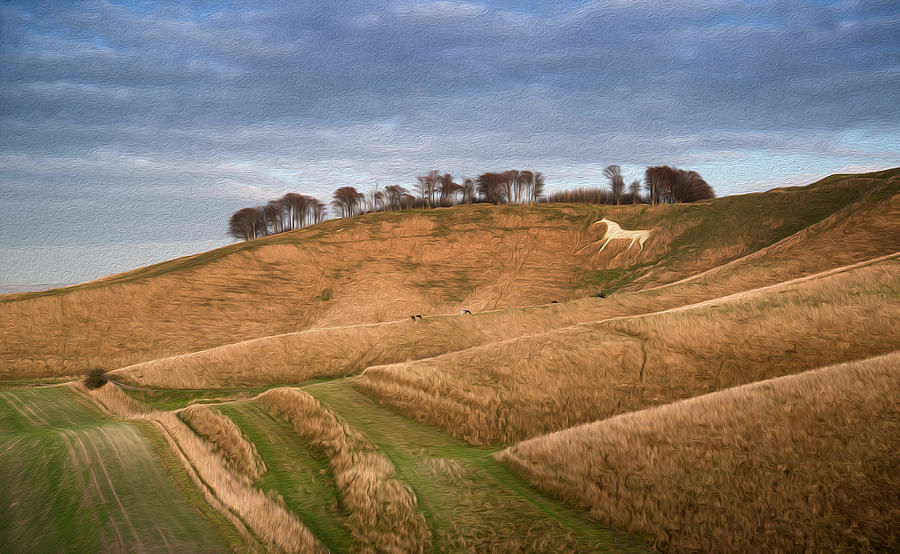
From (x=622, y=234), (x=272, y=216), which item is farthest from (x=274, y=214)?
(x=622, y=234)

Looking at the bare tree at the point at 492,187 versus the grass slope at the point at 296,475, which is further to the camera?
Result: the bare tree at the point at 492,187

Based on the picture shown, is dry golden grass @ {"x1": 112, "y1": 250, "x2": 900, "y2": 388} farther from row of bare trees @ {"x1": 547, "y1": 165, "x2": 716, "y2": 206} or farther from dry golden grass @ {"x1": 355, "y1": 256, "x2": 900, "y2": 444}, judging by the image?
row of bare trees @ {"x1": 547, "y1": 165, "x2": 716, "y2": 206}

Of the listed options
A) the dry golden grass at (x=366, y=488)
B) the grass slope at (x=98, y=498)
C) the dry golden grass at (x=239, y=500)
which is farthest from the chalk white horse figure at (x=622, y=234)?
the grass slope at (x=98, y=498)

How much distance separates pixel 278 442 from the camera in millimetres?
10117

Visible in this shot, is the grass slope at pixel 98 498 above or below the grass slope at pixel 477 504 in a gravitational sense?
above

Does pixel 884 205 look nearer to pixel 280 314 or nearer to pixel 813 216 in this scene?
pixel 813 216

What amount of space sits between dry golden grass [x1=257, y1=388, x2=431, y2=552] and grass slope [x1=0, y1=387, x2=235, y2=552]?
1741 mm

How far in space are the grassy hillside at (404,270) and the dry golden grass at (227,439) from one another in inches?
1028

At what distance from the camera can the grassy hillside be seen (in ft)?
110

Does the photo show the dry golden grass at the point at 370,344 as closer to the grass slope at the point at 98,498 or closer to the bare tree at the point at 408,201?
the grass slope at the point at 98,498

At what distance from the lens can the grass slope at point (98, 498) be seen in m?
6.01

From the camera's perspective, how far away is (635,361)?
1271cm

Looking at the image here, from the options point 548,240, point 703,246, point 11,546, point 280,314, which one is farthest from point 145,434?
point 548,240

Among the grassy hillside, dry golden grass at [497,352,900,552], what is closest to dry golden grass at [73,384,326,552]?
dry golden grass at [497,352,900,552]
